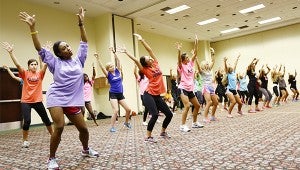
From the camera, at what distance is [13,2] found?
36.5 ft

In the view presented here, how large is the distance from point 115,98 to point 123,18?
8566 millimetres

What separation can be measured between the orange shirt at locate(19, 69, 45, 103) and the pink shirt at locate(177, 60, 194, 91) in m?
2.66

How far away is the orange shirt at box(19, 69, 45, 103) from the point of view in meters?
5.02

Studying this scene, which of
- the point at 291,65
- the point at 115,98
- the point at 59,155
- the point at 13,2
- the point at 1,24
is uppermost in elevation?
the point at 13,2

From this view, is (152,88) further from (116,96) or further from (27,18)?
(27,18)

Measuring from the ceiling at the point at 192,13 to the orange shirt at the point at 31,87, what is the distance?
24.4 ft

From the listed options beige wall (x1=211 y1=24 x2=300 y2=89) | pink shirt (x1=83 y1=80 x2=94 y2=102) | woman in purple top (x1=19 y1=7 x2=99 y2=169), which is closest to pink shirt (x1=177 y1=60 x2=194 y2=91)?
woman in purple top (x1=19 y1=7 x2=99 y2=169)

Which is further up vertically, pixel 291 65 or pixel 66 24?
pixel 66 24

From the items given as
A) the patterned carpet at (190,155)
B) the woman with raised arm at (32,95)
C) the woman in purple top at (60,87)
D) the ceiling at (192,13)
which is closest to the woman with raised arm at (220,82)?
the ceiling at (192,13)

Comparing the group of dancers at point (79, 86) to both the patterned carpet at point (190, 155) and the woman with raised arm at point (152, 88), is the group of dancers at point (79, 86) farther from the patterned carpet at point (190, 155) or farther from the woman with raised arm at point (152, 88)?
the patterned carpet at point (190, 155)

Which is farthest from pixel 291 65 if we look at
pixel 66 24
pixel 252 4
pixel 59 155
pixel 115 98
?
pixel 59 155

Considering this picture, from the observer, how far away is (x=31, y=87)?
504 cm

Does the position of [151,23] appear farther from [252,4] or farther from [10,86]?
[10,86]

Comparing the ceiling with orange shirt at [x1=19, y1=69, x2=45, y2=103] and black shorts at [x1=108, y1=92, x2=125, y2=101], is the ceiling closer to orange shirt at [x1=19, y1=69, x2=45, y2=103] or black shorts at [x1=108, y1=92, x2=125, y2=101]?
black shorts at [x1=108, y1=92, x2=125, y2=101]
